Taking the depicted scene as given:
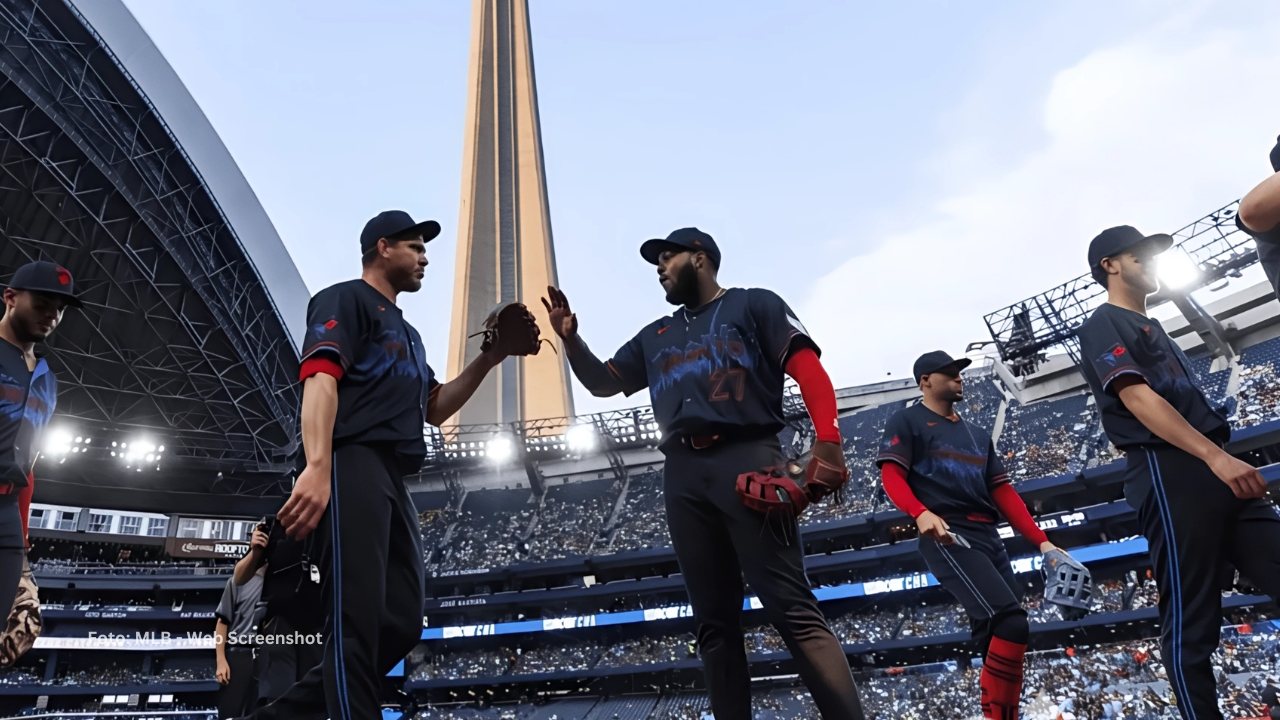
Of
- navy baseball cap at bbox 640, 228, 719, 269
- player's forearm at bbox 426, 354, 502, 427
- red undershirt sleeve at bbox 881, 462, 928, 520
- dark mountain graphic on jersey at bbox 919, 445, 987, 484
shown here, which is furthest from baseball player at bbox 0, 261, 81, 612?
dark mountain graphic on jersey at bbox 919, 445, 987, 484

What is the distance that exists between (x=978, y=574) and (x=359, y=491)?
3527 mm

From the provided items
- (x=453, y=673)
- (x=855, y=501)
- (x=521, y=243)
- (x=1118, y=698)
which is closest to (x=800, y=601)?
(x=1118, y=698)

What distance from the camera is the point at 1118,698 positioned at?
18453 mm

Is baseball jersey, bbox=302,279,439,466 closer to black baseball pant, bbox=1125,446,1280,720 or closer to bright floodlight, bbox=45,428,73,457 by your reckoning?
black baseball pant, bbox=1125,446,1280,720

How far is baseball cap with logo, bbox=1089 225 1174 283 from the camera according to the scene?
3777mm

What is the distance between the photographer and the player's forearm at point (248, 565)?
472 cm

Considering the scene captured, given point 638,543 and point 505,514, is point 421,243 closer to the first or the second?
point 638,543

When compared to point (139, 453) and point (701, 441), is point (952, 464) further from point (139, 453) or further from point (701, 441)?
point (139, 453)

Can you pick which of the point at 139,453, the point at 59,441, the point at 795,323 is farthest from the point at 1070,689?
the point at 59,441

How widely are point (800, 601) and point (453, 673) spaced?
107 feet

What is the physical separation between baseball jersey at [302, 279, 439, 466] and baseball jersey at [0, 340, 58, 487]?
1478 mm

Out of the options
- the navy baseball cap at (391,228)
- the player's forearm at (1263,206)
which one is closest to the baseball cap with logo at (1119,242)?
the player's forearm at (1263,206)

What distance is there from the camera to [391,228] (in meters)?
3.38

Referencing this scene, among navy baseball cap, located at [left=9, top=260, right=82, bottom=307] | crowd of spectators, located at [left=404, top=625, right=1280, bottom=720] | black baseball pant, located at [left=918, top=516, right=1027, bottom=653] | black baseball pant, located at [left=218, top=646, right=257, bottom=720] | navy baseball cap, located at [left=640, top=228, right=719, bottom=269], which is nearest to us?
navy baseball cap, located at [left=9, top=260, right=82, bottom=307]
